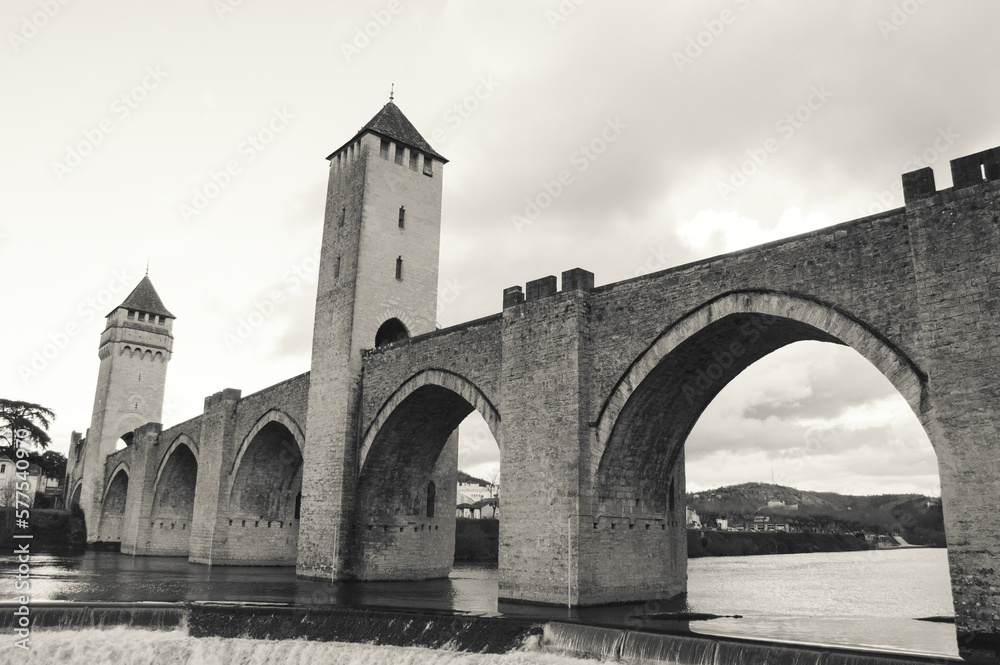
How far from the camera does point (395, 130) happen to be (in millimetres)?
26125

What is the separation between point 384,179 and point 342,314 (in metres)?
4.78

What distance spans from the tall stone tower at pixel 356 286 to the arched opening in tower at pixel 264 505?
6.18 metres

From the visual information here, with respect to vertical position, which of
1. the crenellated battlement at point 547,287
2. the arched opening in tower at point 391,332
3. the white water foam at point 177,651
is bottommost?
the white water foam at point 177,651

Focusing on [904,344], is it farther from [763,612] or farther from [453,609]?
[453,609]

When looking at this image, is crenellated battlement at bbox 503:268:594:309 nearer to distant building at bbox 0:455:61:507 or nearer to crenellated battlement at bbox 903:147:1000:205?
crenellated battlement at bbox 903:147:1000:205

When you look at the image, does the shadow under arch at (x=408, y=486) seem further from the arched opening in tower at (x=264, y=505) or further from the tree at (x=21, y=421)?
the tree at (x=21, y=421)

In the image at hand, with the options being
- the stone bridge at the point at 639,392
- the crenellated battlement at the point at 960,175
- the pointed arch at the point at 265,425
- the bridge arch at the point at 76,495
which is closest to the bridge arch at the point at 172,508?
the pointed arch at the point at 265,425

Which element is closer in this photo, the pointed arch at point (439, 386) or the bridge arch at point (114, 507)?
the pointed arch at point (439, 386)

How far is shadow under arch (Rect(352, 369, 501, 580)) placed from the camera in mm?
22156

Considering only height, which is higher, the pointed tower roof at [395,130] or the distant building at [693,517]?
the pointed tower roof at [395,130]

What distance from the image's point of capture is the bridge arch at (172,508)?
39406 mm

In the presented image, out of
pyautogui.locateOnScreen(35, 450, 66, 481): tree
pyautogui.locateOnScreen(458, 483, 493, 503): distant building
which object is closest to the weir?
pyautogui.locateOnScreen(35, 450, 66, 481): tree

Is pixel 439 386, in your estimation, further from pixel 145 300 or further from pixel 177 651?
pixel 145 300

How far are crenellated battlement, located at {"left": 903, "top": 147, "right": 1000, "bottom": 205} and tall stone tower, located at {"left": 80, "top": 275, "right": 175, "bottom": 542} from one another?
49723mm
